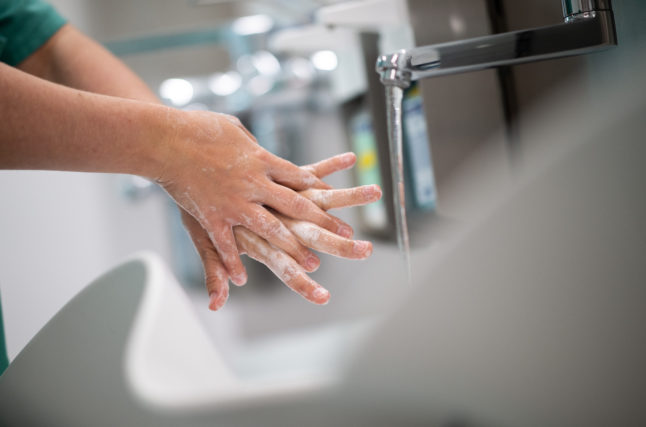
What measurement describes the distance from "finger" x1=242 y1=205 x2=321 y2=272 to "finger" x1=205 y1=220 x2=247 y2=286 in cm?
2

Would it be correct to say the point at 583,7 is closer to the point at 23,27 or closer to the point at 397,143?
the point at 397,143

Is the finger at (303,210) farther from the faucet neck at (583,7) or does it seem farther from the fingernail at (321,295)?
the faucet neck at (583,7)

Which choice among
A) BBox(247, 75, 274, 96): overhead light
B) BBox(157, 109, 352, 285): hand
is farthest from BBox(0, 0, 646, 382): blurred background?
BBox(157, 109, 352, 285): hand

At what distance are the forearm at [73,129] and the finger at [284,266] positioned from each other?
0.14 meters

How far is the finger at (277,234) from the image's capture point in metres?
0.58

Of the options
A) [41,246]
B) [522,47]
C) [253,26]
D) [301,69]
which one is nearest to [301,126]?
[301,69]

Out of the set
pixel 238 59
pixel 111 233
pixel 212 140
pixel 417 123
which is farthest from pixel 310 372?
pixel 111 233

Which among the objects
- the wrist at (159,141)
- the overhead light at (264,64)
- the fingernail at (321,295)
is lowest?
the fingernail at (321,295)

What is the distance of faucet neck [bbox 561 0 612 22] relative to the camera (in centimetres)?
51

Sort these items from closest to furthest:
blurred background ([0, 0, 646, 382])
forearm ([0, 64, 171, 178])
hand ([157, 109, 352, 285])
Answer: forearm ([0, 64, 171, 178]) → hand ([157, 109, 352, 285]) → blurred background ([0, 0, 646, 382])

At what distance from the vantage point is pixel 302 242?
61cm

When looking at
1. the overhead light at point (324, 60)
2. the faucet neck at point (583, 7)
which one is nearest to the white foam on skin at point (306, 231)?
the faucet neck at point (583, 7)

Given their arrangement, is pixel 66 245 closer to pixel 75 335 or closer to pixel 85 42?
pixel 85 42

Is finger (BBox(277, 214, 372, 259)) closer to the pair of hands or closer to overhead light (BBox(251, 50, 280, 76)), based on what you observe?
the pair of hands
